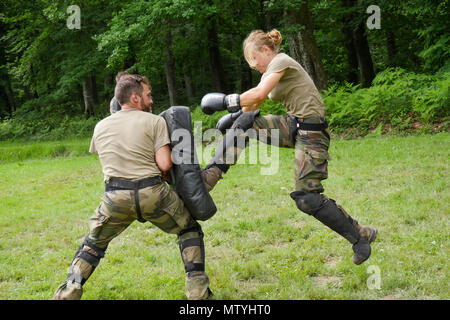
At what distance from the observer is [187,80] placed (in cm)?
2609

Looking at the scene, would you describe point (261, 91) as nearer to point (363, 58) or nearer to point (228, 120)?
point (228, 120)

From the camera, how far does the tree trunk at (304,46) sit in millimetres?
15117

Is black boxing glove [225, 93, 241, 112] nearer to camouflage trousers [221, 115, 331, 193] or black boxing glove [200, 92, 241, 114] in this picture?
black boxing glove [200, 92, 241, 114]

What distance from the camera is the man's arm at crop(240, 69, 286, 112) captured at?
3.96m

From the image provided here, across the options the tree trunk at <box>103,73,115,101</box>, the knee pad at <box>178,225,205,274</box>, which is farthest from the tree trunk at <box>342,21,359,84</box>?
the knee pad at <box>178,225,205,274</box>

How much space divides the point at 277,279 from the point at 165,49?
54.7 ft

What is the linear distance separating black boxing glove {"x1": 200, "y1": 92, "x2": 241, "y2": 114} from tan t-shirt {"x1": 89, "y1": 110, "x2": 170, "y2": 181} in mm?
561

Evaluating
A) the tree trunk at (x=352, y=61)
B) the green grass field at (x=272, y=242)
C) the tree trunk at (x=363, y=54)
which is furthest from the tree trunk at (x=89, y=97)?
the green grass field at (x=272, y=242)

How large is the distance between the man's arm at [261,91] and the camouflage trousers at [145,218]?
3.33 ft

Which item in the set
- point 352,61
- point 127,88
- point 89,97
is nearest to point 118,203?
point 127,88

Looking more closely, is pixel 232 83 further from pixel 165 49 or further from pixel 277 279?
pixel 277 279

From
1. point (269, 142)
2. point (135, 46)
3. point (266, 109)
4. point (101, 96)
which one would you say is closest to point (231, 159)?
point (269, 142)

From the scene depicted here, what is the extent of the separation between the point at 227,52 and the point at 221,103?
2259 centimetres

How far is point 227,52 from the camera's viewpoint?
25.9 meters
